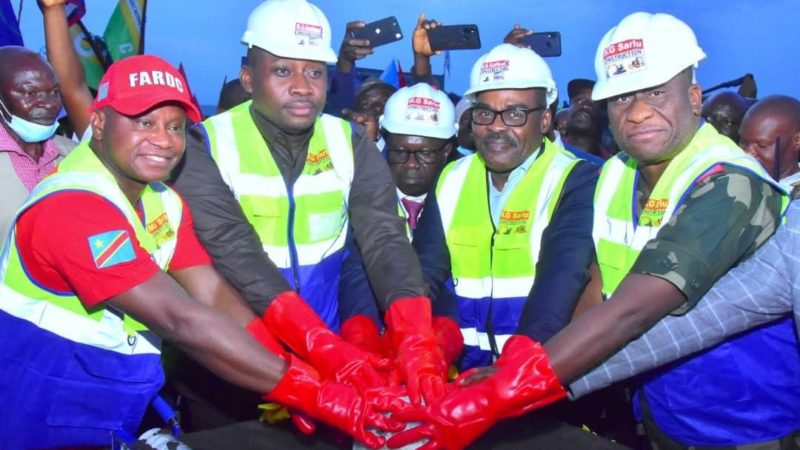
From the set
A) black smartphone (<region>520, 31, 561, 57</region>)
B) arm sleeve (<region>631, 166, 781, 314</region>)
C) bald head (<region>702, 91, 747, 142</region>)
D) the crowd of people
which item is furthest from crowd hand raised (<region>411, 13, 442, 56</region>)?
arm sleeve (<region>631, 166, 781, 314</region>)

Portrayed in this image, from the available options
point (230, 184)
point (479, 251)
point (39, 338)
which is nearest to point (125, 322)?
point (39, 338)

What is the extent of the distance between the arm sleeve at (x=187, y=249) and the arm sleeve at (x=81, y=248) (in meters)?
0.58

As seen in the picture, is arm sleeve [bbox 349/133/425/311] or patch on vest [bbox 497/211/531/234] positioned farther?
patch on vest [bbox 497/211/531/234]

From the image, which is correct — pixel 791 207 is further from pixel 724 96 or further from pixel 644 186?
pixel 724 96

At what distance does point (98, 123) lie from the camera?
2.84 metres

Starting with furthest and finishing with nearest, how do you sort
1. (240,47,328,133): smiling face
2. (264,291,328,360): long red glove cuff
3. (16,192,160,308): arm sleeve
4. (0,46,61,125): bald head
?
1. (0,46,61,125): bald head
2. (240,47,328,133): smiling face
3. (264,291,328,360): long red glove cuff
4. (16,192,160,308): arm sleeve

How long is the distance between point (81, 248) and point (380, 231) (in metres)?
1.36

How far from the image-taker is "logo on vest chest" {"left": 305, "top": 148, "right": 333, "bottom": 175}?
3.48m

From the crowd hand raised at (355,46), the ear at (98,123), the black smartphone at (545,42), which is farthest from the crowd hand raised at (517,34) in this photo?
the ear at (98,123)

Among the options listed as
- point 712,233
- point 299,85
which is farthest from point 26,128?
point 712,233

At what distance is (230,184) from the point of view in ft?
11.0

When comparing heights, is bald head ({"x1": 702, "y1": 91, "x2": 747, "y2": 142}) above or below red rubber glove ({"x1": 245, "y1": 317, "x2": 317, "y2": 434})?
above

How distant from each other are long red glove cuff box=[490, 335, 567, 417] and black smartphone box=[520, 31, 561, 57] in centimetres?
383

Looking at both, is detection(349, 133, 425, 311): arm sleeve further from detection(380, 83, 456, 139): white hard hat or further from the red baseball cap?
the red baseball cap
